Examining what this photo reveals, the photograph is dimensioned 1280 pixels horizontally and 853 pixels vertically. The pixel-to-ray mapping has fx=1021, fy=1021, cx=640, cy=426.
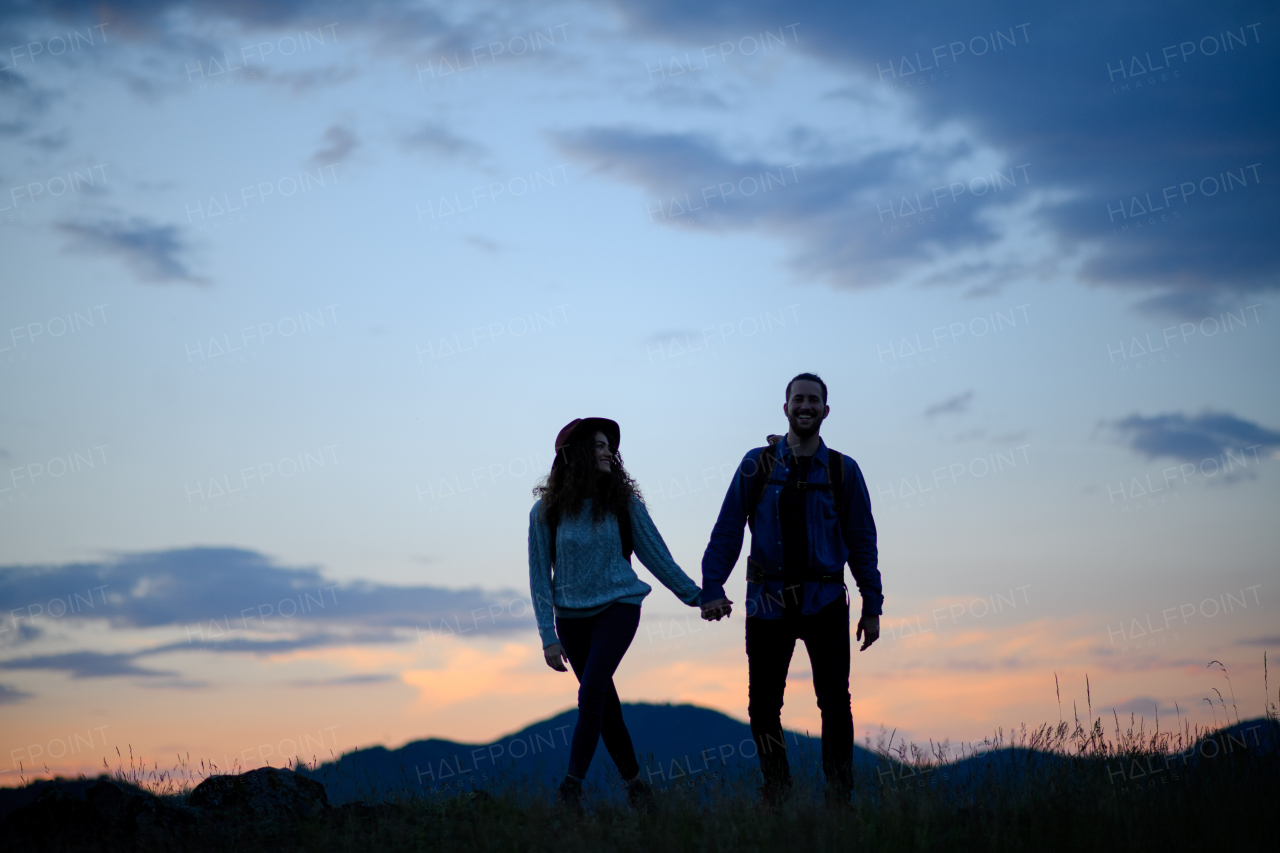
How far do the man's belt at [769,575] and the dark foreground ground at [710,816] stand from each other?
1.30 meters

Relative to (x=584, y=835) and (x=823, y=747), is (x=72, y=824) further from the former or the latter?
(x=823, y=747)

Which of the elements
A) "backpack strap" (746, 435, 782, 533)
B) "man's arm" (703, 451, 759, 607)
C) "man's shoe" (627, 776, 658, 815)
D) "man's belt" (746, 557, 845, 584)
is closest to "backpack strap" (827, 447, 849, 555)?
"man's belt" (746, 557, 845, 584)

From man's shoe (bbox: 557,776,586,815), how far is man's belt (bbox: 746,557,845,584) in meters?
1.75

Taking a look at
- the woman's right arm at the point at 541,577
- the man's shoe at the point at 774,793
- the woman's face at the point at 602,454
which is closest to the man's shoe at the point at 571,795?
the woman's right arm at the point at 541,577

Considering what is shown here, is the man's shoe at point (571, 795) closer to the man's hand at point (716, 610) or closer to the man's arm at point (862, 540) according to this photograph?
the man's hand at point (716, 610)

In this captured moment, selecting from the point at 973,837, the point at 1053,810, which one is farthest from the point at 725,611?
the point at 1053,810

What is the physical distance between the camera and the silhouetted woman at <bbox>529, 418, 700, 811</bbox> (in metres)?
6.49

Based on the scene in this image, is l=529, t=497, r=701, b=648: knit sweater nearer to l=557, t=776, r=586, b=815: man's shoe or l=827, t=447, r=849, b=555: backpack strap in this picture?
l=557, t=776, r=586, b=815: man's shoe

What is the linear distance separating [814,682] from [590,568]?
5.54 ft

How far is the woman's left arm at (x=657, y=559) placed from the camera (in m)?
6.84

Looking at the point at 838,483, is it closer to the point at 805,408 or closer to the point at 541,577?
the point at 805,408

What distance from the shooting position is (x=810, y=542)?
269 inches

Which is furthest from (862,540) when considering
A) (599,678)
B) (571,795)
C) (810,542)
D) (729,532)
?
(571,795)

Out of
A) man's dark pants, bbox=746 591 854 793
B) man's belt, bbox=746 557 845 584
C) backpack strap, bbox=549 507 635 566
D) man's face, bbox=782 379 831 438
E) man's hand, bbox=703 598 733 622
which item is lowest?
man's dark pants, bbox=746 591 854 793
